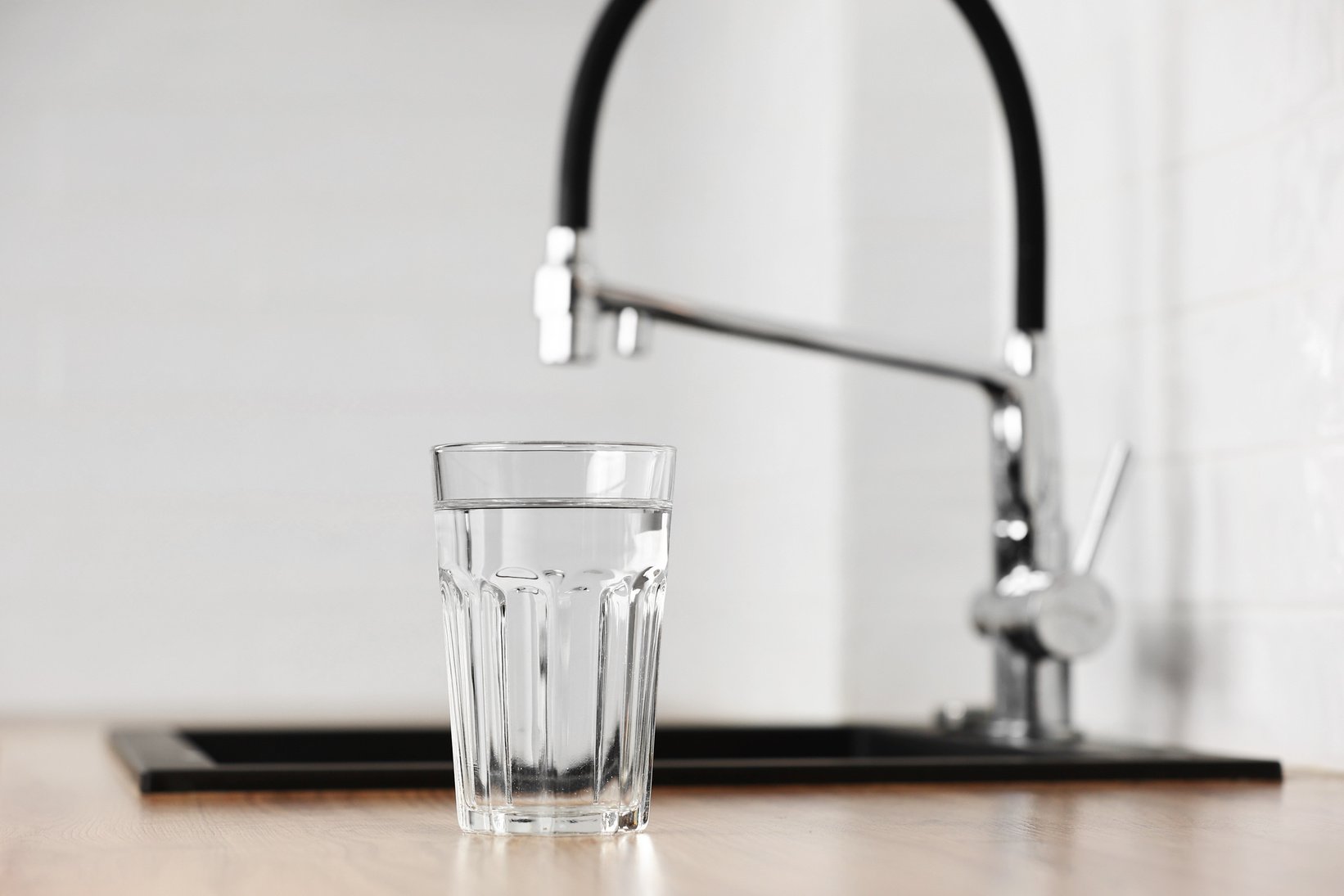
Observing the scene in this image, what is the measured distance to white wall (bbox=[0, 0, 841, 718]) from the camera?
1650mm

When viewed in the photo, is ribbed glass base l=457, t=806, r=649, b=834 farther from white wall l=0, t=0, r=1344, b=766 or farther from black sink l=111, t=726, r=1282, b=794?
white wall l=0, t=0, r=1344, b=766

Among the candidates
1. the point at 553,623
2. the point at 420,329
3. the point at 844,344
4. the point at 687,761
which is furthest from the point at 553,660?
the point at 420,329

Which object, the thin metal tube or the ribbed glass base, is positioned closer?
the ribbed glass base

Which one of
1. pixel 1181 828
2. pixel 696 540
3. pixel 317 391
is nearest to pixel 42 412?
pixel 317 391

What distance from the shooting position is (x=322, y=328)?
1715 millimetres

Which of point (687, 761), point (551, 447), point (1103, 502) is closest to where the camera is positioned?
point (551, 447)

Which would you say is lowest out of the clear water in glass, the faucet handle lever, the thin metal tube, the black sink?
the black sink

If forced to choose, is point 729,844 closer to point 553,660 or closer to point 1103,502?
point 553,660

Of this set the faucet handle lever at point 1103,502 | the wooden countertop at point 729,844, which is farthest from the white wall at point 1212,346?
the wooden countertop at point 729,844

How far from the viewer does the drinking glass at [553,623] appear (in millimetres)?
546

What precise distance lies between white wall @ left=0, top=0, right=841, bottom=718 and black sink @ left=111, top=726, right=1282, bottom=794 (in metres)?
0.46

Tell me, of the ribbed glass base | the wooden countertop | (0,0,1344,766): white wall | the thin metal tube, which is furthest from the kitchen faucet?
the ribbed glass base

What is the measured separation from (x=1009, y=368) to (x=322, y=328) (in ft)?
3.00

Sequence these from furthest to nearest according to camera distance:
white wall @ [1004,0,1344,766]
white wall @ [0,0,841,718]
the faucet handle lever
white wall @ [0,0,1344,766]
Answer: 1. white wall @ [0,0,841,718]
2. white wall @ [0,0,1344,766]
3. the faucet handle lever
4. white wall @ [1004,0,1344,766]
